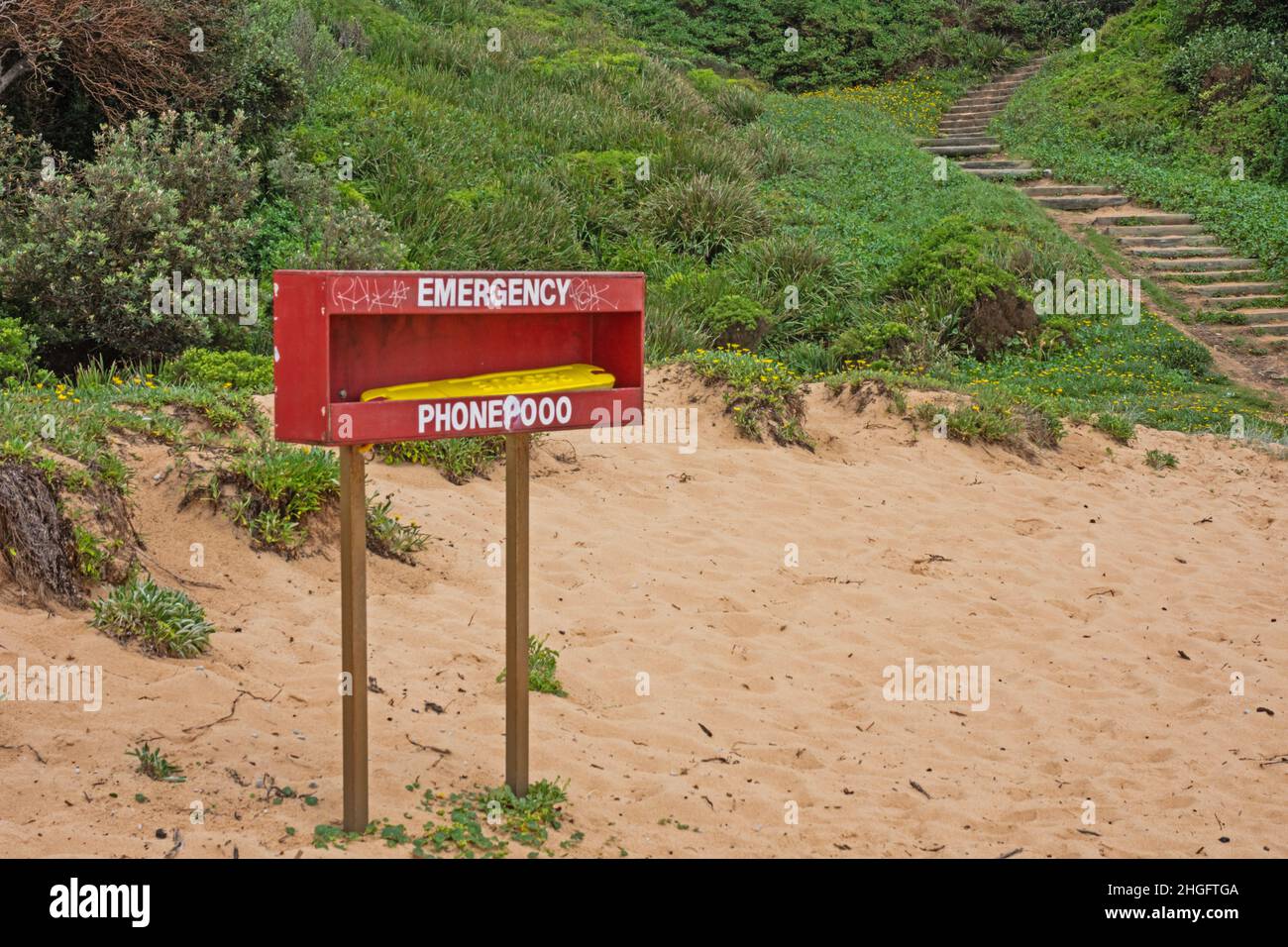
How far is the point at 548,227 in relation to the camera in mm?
13734

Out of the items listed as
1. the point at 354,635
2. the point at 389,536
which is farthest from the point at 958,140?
the point at 354,635

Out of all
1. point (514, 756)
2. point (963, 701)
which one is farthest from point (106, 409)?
point (963, 701)

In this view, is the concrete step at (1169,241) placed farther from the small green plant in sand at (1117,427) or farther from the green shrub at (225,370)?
the green shrub at (225,370)

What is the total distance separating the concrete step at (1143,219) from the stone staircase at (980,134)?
206cm

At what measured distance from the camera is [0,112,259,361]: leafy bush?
29.1ft

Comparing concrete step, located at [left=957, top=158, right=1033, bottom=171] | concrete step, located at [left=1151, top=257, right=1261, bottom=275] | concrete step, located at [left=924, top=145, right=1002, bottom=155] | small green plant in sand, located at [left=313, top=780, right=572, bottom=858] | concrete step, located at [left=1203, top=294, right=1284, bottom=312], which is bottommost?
small green plant in sand, located at [left=313, top=780, right=572, bottom=858]

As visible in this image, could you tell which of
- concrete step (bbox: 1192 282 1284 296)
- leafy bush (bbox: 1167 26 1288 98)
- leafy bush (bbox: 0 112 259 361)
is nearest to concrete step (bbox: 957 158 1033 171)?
leafy bush (bbox: 1167 26 1288 98)

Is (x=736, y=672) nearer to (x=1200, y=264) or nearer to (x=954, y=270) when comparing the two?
(x=954, y=270)

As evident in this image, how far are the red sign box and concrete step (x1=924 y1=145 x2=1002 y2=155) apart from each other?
59.1 ft

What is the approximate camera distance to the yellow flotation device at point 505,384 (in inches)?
144

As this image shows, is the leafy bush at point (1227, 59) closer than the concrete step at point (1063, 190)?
No

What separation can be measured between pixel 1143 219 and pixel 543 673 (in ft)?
49.1

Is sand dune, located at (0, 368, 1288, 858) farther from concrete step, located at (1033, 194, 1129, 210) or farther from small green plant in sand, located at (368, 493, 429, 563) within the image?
concrete step, located at (1033, 194, 1129, 210)

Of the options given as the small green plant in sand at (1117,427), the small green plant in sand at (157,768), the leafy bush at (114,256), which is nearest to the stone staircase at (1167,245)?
the small green plant in sand at (1117,427)
